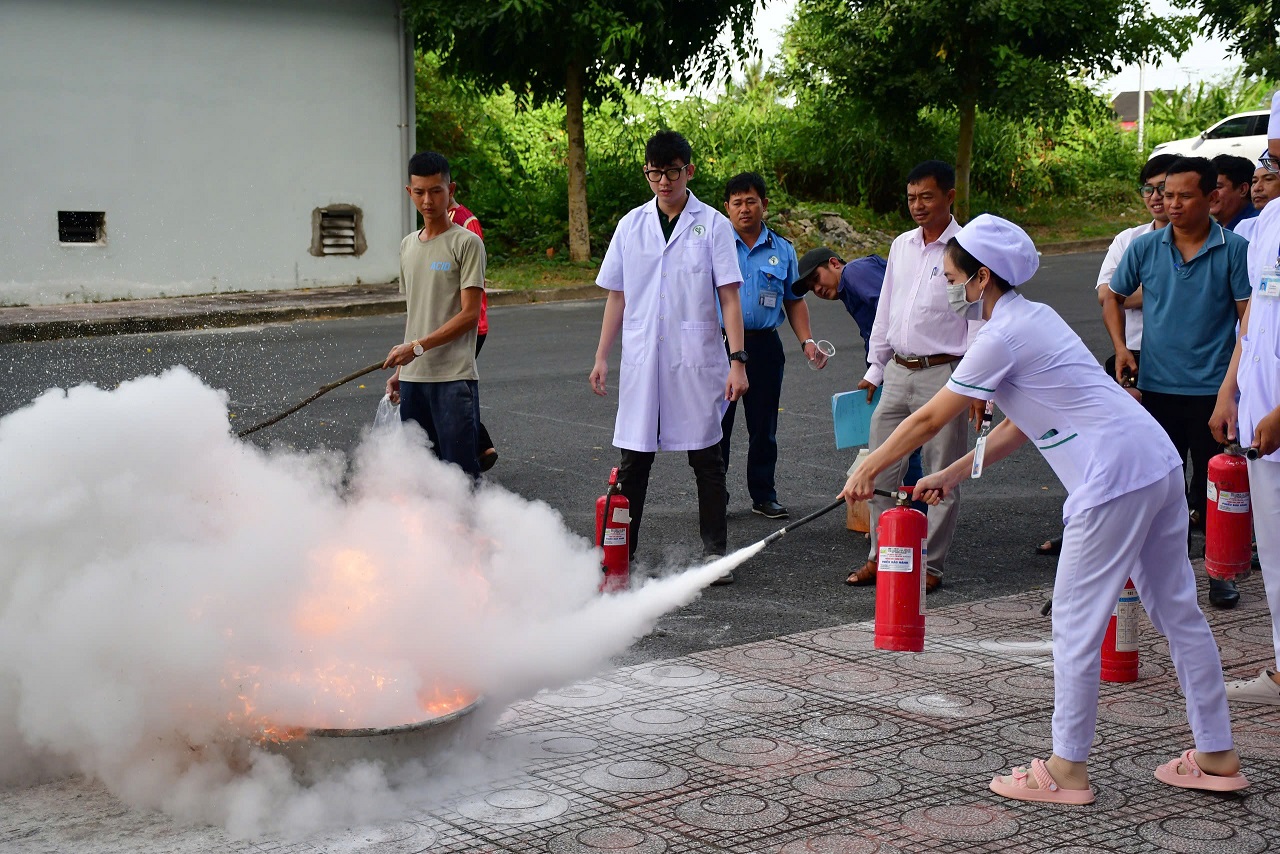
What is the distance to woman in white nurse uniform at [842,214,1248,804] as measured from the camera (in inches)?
158

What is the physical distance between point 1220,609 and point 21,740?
15.5 ft

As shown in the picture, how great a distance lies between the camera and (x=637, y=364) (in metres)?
6.61

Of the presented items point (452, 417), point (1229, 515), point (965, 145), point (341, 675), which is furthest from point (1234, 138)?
point (341, 675)

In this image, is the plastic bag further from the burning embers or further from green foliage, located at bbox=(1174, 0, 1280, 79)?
green foliage, located at bbox=(1174, 0, 1280, 79)

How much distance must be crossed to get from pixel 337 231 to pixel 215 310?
294 cm

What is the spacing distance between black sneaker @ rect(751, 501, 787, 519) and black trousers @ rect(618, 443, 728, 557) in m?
1.09

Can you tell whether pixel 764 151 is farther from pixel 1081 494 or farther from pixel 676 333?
pixel 1081 494

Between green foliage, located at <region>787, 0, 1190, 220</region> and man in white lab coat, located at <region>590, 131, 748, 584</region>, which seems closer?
man in white lab coat, located at <region>590, 131, 748, 584</region>

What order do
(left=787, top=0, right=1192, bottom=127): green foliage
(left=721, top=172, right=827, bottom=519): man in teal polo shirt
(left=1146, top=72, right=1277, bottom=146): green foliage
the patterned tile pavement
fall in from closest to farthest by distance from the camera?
1. the patterned tile pavement
2. (left=721, top=172, right=827, bottom=519): man in teal polo shirt
3. (left=787, top=0, right=1192, bottom=127): green foliage
4. (left=1146, top=72, right=1277, bottom=146): green foliage

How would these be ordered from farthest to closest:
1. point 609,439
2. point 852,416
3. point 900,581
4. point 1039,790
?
1. point 609,439
2. point 852,416
3. point 900,581
4. point 1039,790

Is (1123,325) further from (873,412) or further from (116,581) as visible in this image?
(116,581)

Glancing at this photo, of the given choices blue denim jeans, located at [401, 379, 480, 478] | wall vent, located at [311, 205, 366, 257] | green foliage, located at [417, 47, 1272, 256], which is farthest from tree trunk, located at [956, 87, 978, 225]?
blue denim jeans, located at [401, 379, 480, 478]

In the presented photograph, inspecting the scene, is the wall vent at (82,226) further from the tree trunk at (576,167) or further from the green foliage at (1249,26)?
the green foliage at (1249,26)

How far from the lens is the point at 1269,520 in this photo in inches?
189
